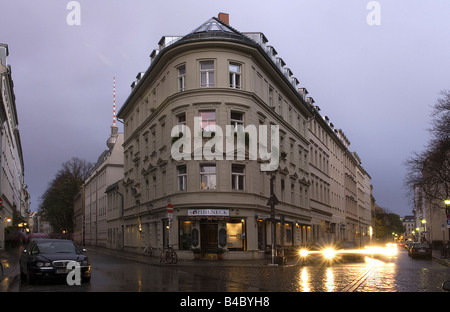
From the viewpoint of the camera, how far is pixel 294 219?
4503cm

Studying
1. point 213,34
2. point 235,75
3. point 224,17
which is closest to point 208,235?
point 235,75

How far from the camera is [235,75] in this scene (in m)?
34.1

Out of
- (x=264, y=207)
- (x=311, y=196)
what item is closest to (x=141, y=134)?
(x=264, y=207)

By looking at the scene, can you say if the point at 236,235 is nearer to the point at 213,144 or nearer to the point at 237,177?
the point at 237,177

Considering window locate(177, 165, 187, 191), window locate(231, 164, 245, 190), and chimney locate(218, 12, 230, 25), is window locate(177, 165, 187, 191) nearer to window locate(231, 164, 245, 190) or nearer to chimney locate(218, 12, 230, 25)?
window locate(231, 164, 245, 190)

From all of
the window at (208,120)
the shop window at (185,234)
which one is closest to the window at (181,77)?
the window at (208,120)

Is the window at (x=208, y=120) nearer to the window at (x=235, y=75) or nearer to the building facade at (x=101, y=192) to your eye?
the window at (x=235, y=75)

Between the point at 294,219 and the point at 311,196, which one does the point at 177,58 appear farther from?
the point at 311,196

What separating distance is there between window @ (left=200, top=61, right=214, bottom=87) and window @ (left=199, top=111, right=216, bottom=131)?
1896 mm

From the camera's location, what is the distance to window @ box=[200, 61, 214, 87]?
33562 millimetres

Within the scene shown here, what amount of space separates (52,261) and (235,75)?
21.2 m

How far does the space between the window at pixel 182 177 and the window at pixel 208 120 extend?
3088 mm

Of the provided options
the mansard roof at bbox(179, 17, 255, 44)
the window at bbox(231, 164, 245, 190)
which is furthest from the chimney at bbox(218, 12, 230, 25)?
the window at bbox(231, 164, 245, 190)

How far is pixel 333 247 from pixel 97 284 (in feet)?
73.5
